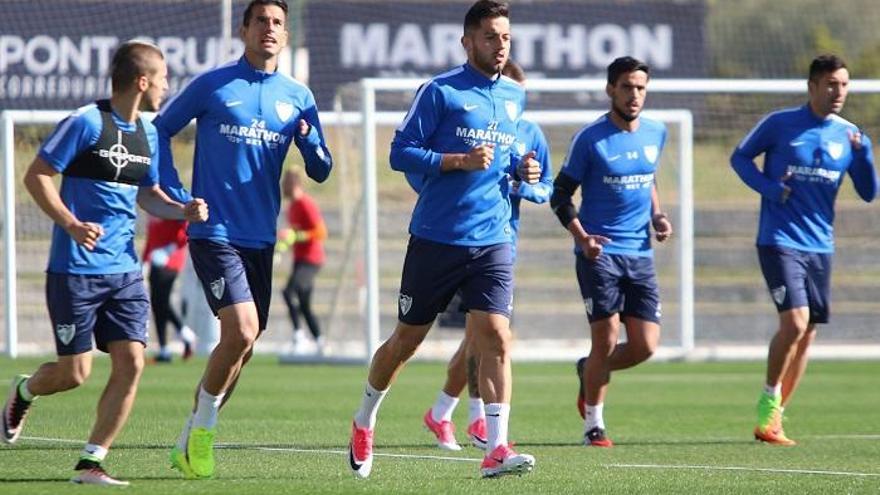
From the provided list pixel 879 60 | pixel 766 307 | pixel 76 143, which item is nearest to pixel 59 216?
pixel 76 143

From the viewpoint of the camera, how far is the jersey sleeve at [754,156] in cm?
1221

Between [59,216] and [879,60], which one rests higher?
[879,60]

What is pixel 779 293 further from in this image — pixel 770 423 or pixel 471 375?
pixel 471 375

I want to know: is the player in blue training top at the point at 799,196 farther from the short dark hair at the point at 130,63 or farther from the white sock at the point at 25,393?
the short dark hair at the point at 130,63

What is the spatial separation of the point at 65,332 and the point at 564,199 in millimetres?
4169

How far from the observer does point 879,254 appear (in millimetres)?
23406

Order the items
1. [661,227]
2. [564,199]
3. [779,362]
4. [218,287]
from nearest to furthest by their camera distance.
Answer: [218,287]
[661,227]
[564,199]
[779,362]

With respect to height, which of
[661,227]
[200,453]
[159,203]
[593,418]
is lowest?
[593,418]

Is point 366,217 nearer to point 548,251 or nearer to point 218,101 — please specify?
point 548,251

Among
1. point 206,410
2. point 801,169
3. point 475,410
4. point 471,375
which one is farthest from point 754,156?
point 206,410

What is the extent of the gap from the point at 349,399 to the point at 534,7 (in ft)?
56.1

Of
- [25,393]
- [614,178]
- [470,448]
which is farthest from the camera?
[614,178]

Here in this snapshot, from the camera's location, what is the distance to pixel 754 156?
12477 millimetres

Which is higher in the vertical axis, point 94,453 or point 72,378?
point 72,378
